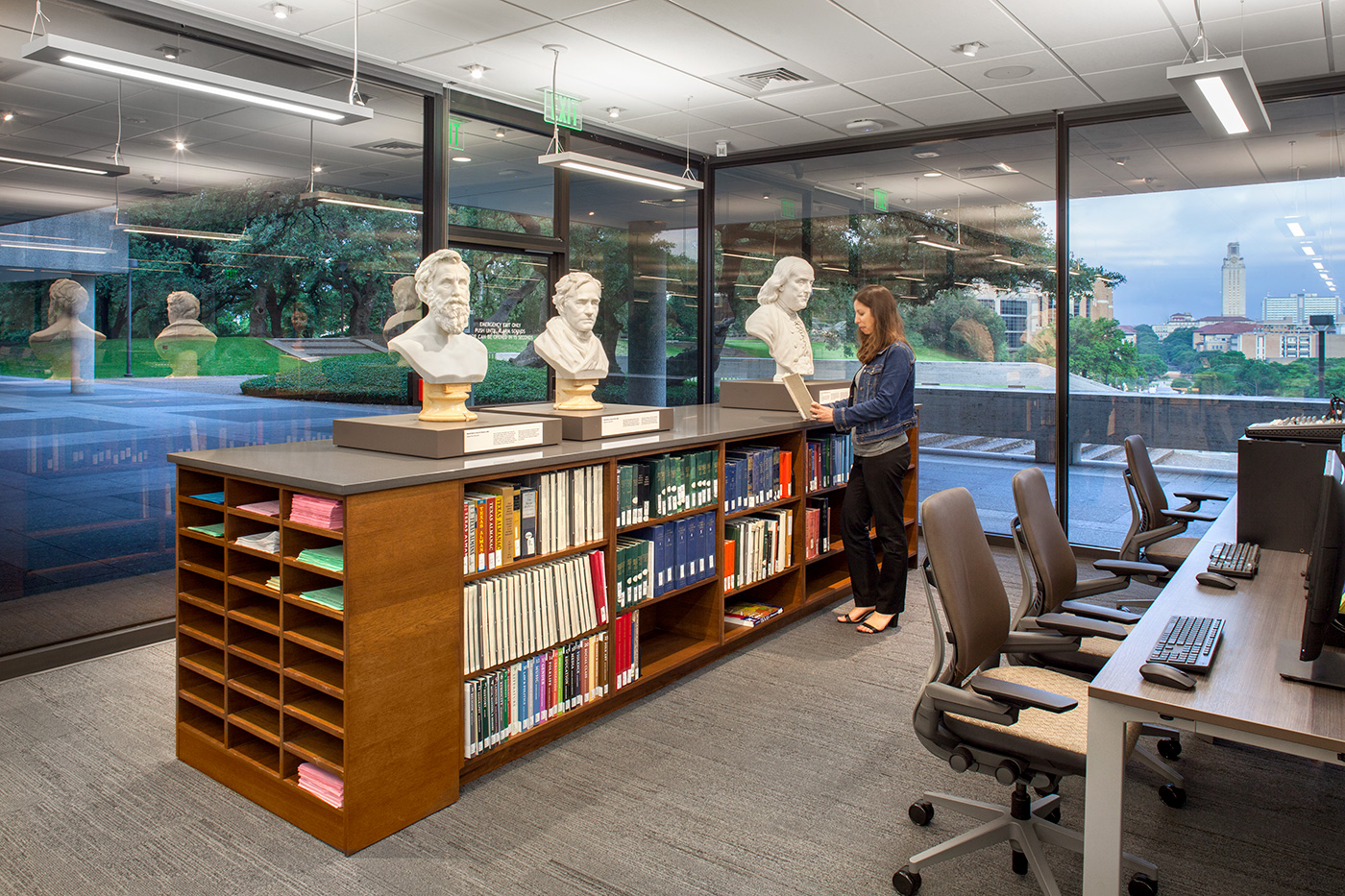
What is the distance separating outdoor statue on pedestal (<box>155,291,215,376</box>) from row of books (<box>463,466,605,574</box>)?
7.15 feet

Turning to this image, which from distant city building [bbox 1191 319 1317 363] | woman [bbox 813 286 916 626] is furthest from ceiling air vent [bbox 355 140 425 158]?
distant city building [bbox 1191 319 1317 363]

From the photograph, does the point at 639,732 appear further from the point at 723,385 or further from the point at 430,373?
the point at 723,385

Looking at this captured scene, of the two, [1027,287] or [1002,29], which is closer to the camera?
[1002,29]

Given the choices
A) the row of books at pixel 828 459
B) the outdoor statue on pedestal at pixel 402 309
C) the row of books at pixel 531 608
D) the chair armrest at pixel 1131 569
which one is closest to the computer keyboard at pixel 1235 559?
the chair armrest at pixel 1131 569

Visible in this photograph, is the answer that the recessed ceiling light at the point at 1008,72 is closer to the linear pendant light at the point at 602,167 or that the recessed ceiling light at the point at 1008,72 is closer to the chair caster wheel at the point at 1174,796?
the linear pendant light at the point at 602,167

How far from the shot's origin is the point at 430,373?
3.18m

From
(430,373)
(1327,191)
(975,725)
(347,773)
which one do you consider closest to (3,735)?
(347,773)

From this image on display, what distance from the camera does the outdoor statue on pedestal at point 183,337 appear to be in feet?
14.0

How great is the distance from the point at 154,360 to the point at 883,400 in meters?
3.49

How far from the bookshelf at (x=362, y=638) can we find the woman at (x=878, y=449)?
1.30m

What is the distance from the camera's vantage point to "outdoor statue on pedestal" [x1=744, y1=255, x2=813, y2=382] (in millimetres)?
5051

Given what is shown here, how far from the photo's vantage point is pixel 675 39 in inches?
183

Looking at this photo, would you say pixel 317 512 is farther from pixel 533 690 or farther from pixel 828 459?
pixel 828 459

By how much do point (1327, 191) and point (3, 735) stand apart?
7.21 metres
